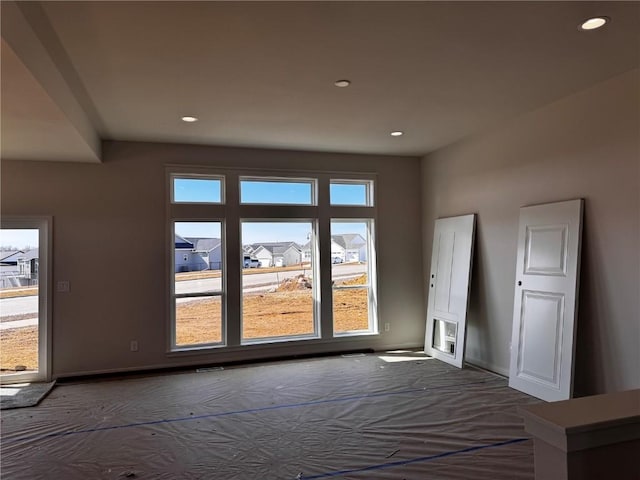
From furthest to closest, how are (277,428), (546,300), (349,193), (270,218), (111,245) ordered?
1. (349,193)
2. (270,218)
3. (111,245)
4. (546,300)
5. (277,428)

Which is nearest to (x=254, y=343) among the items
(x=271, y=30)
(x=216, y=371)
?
(x=216, y=371)

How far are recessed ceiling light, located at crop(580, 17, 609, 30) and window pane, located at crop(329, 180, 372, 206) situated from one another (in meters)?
3.69

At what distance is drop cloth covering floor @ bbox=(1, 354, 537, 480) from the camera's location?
2811 millimetres

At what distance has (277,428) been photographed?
344cm

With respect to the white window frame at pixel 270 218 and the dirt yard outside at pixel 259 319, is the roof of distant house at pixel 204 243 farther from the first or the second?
the dirt yard outside at pixel 259 319

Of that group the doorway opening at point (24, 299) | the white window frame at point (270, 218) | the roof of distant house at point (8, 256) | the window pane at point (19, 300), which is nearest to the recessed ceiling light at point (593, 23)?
the white window frame at point (270, 218)

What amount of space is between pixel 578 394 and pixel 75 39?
4.82m

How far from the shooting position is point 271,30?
8.82 ft

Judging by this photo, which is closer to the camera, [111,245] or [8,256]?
[8,256]

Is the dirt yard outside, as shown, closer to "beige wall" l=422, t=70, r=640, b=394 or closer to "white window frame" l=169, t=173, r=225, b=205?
"white window frame" l=169, t=173, r=225, b=205

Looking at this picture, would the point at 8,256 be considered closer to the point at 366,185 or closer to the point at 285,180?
the point at 285,180

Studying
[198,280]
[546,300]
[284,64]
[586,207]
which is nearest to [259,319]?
[198,280]

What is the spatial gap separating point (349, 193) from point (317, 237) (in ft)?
2.67

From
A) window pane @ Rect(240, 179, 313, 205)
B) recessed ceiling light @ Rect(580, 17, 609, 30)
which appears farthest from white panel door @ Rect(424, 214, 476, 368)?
recessed ceiling light @ Rect(580, 17, 609, 30)
